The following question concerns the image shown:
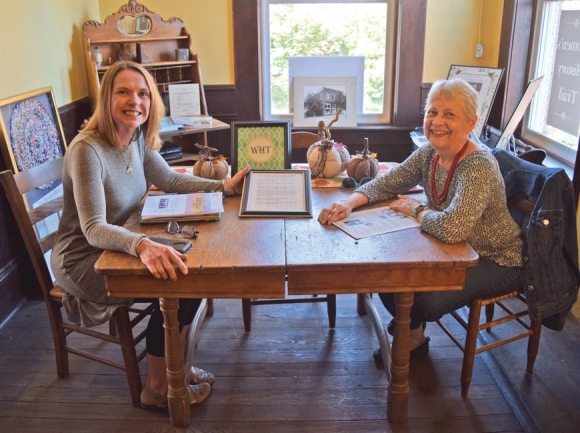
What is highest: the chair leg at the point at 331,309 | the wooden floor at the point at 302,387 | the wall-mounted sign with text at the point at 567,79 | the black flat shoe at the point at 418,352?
the wall-mounted sign with text at the point at 567,79

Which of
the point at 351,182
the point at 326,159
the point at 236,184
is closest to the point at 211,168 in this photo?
the point at 236,184

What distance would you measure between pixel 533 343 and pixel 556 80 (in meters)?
1.65

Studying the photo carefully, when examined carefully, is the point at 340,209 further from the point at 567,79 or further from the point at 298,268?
the point at 567,79

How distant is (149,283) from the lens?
1680mm

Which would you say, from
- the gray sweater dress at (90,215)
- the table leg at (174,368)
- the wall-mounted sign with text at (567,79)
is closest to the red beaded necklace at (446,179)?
the table leg at (174,368)

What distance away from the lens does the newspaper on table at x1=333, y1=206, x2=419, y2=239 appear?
6.19ft

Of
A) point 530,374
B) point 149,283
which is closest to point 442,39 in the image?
point 530,374

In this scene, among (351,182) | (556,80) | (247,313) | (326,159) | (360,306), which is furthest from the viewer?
(556,80)

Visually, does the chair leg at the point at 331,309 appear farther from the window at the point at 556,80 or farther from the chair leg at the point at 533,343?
the window at the point at 556,80

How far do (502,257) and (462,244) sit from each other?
352 mm

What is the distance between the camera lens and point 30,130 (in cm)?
286

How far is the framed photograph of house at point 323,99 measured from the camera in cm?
403

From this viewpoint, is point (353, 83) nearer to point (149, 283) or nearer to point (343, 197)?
point (343, 197)

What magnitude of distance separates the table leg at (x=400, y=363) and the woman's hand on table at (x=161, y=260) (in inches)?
29.3
